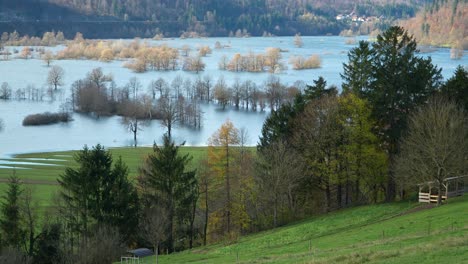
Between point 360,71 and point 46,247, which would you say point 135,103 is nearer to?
point 360,71

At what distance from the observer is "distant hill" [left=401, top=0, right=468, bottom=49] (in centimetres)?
13138

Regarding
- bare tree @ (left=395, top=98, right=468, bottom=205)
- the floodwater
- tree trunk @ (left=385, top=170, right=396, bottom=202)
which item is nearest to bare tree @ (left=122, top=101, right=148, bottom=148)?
the floodwater

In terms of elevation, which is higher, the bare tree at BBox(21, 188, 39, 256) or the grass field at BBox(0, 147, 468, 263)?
the grass field at BBox(0, 147, 468, 263)

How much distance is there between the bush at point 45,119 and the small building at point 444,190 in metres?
42.2

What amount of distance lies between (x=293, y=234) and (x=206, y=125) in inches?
1493

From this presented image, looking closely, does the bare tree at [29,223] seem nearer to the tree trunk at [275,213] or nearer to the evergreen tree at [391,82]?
the tree trunk at [275,213]

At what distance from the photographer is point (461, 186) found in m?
24.6

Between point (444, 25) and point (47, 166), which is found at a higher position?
point (444, 25)

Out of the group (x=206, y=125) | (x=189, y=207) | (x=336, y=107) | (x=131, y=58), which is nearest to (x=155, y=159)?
(x=189, y=207)

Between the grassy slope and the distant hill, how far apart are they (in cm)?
10913

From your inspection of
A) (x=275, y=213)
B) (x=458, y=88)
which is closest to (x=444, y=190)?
(x=275, y=213)

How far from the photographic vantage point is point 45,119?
60562 mm

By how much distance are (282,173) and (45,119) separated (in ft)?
131

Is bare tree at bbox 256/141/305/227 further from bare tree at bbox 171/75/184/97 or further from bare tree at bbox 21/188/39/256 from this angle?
bare tree at bbox 171/75/184/97
